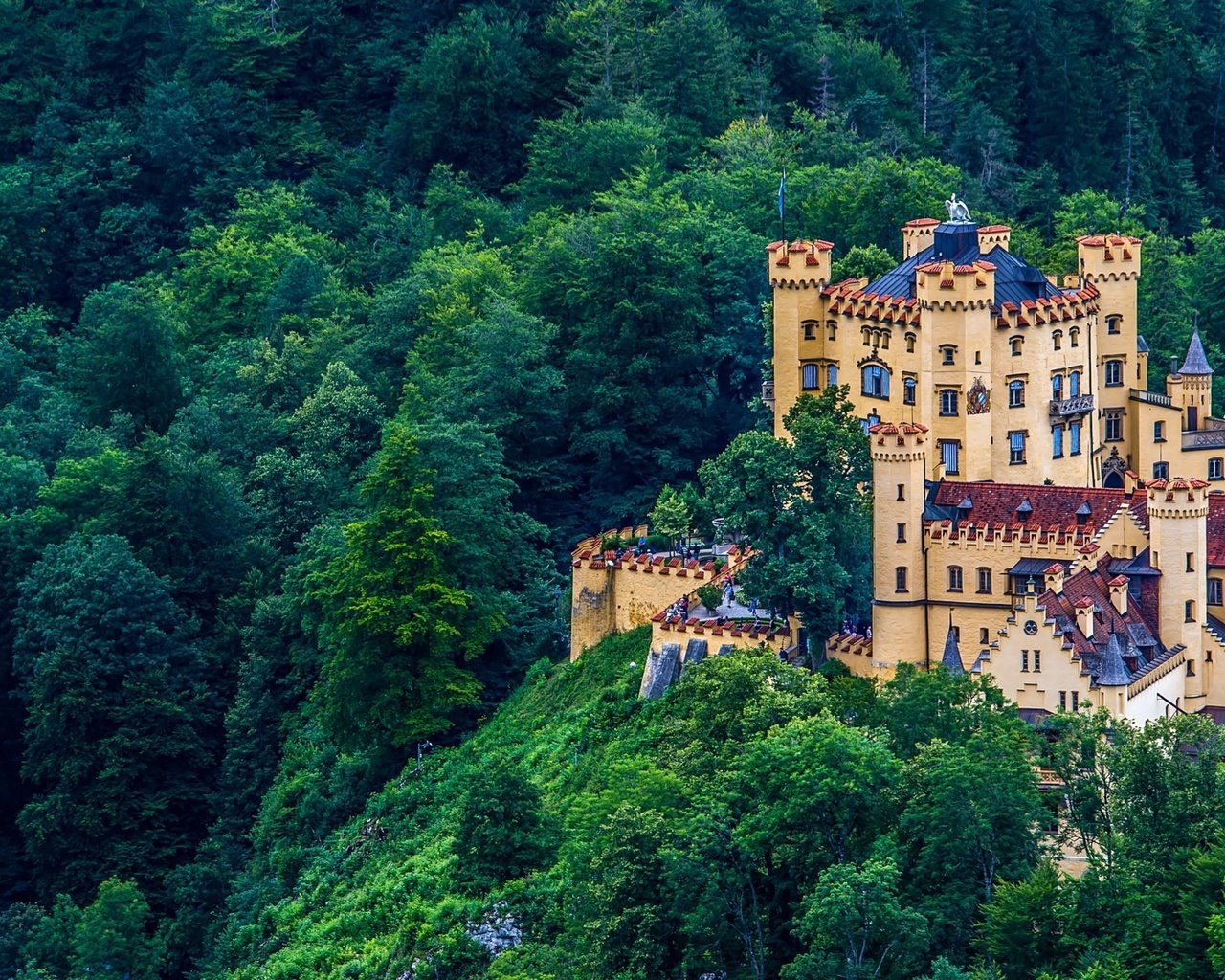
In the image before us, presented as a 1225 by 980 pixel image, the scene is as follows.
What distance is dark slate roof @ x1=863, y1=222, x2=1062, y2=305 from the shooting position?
395 ft

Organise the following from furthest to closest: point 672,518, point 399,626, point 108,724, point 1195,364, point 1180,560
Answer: point 108,724 → point 399,626 → point 1195,364 → point 672,518 → point 1180,560

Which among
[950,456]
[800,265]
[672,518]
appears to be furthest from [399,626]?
[950,456]

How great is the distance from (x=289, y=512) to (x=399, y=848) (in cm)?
2487

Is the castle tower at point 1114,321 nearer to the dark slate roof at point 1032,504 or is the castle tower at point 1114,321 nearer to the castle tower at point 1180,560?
the dark slate roof at point 1032,504

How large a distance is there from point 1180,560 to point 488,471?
3122cm

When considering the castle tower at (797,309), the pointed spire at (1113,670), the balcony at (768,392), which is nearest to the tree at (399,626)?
the balcony at (768,392)

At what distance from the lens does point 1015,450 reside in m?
120

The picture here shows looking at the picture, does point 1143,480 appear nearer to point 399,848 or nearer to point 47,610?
point 399,848

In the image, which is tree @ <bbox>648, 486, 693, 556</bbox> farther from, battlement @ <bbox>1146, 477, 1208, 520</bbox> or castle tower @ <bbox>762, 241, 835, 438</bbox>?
battlement @ <bbox>1146, 477, 1208, 520</bbox>

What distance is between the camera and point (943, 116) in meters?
168

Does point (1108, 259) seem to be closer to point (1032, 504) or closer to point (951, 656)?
point (1032, 504)

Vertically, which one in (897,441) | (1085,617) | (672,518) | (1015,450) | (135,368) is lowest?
(1085,617)

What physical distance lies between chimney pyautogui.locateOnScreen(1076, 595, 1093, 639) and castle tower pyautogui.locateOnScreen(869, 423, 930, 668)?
595 cm

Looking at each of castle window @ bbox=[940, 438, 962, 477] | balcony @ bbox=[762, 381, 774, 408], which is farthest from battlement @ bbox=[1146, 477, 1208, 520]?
balcony @ bbox=[762, 381, 774, 408]
